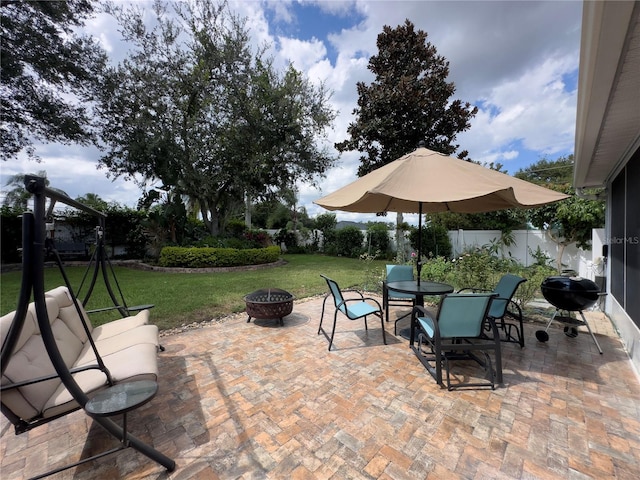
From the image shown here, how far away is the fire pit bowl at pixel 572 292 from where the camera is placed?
409 centimetres

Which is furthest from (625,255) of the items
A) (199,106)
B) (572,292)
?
(199,106)

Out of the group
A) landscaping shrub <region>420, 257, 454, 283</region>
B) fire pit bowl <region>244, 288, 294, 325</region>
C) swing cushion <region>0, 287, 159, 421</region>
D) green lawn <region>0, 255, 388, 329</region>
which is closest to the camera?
swing cushion <region>0, 287, 159, 421</region>

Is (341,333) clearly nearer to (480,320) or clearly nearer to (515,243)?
(480,320)

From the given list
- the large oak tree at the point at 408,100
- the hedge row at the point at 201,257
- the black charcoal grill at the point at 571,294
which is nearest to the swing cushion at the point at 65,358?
the black charcoal grill at the point at 571,294

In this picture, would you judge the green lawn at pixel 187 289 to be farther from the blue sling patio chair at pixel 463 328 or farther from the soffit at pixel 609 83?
the soffit at pixel 609 83

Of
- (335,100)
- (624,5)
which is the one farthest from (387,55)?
(624,5)

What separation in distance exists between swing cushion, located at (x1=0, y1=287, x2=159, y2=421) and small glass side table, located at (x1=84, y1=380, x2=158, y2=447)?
11.1 inches

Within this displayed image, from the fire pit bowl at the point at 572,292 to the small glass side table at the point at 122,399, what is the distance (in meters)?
5.30

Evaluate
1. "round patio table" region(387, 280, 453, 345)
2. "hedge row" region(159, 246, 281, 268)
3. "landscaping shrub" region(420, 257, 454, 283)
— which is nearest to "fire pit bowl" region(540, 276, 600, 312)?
"round patio table" region(387, 280, 453, 345)

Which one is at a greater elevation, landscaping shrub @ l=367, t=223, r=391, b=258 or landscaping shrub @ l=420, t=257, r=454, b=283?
landscaping shrub @ l=367, t=223, r=391, b=258

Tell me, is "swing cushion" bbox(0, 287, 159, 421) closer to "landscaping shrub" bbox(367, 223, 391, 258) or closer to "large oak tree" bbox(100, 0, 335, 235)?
"large oak tree" bbox(100, 0, 335, 235)

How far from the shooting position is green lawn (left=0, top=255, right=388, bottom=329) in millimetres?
5922

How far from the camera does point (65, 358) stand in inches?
97.9

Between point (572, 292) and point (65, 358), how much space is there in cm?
622
